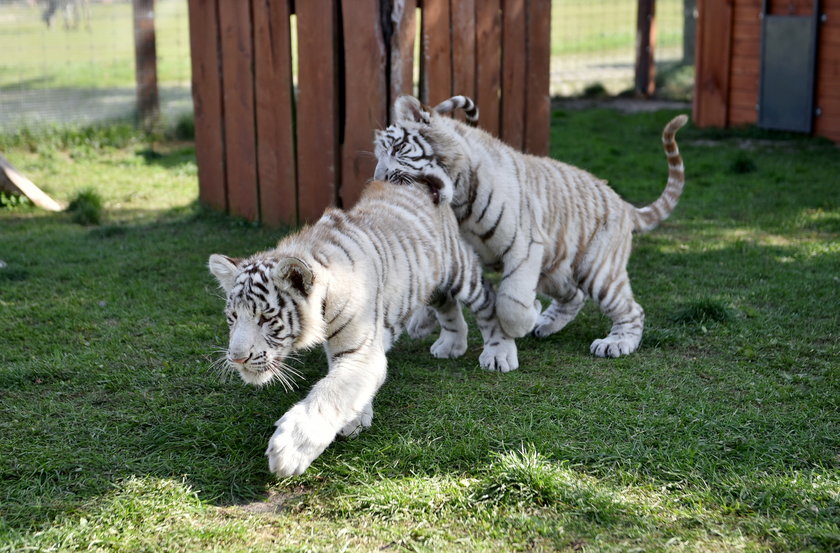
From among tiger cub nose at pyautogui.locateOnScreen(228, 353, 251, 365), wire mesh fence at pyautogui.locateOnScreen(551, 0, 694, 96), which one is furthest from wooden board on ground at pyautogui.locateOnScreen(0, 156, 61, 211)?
wire mesh fence at pyautogui.locateOnScreen(551, 0, 694, 96)

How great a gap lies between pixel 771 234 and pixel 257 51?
3695 mm

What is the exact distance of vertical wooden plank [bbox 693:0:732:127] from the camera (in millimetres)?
10078

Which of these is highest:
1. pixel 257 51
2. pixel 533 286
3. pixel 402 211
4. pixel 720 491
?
pixel 257 51

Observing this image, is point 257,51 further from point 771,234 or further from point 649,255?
point 771,234

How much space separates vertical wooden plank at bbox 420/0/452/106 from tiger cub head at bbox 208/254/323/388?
2.92 metres

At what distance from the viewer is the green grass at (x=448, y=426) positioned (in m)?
2.88

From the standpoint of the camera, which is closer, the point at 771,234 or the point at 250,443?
the point at 250,443

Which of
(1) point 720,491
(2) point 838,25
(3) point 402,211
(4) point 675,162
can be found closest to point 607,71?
(2) point 838,25

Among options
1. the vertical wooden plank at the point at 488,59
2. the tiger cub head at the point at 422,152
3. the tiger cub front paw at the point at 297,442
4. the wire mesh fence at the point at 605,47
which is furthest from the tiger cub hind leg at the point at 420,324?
the wire mesh fence at the point at 605,47

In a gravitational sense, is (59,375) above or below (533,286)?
below

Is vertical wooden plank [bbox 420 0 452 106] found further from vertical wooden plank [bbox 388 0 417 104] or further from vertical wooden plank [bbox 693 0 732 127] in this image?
vertical wooden plank [bbox 693 0 732 127]

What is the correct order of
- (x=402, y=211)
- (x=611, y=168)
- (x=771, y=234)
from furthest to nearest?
(x=611, y=168) → (x=771, y=234) → (x=402, y=211)

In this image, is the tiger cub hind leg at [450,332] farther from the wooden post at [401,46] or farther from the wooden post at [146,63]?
the wooden post at [146,63]

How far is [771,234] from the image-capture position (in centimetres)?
642
